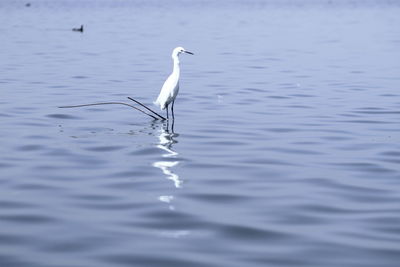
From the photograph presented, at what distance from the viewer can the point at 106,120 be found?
16.6 m

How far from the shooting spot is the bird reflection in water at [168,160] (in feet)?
32.3

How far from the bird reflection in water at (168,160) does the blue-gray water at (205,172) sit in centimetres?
3

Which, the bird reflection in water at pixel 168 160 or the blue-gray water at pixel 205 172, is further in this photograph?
the bird reflection in water at pixel 168 160

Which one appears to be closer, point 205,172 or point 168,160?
point 205,172

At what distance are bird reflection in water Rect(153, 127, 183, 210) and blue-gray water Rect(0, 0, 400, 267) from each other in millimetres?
31

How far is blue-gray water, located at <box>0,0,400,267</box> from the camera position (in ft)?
25.3

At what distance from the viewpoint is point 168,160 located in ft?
40.3

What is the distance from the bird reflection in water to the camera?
387 inches

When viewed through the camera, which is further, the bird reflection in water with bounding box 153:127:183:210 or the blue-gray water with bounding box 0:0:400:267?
the bird reflection in water with bounding box 153:127:183:210

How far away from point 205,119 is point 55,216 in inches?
326

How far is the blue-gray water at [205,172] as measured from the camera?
7707mm

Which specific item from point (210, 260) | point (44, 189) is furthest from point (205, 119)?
point (210, 260)

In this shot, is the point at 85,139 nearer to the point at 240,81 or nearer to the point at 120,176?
the point at 120,176

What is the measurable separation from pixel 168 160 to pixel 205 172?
3.73 ft
